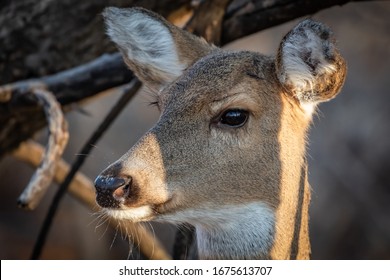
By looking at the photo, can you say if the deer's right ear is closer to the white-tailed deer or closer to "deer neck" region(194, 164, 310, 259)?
the white-tailed deer

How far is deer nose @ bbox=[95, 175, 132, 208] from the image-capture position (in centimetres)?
346

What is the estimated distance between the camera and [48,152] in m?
4.57

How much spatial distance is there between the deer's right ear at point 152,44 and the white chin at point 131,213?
3.52ft

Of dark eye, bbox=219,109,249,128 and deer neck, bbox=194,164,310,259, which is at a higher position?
dark eye, bbox=219,109,249,128

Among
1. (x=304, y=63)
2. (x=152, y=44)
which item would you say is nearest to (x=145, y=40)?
(x=152, y=44)

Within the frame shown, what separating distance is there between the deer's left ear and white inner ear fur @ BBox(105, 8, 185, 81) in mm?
698

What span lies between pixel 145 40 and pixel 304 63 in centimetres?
94

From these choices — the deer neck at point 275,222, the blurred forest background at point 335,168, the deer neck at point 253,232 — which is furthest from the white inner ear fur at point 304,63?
the blurred forest background at point 335,168

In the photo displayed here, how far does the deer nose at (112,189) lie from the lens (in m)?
3.46

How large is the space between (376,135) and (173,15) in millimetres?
4809

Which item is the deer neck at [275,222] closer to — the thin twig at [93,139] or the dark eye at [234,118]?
the dark eye at [234,118]

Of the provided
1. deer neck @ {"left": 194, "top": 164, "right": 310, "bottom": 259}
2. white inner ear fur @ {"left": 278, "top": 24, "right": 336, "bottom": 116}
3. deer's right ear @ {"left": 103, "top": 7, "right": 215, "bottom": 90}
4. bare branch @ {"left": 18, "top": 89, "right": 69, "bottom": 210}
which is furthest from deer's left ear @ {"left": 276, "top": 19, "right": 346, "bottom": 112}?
bare branch @ {"left": 18, "top": 89, "right": 69, "bottom": 210}

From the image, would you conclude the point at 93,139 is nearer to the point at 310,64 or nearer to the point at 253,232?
the point at 253,232
